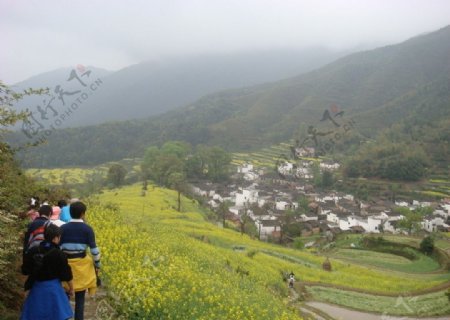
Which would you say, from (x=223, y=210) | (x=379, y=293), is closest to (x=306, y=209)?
(x=223, y=210)

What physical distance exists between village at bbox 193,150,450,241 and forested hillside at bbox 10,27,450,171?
2922cm

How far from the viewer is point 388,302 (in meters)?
25.9

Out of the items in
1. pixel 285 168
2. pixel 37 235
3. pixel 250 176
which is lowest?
pixel 250 176

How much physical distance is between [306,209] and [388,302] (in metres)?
46.9

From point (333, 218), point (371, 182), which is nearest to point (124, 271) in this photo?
point (333, 218)

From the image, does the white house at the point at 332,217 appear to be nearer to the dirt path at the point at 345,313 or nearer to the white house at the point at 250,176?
the white house at the point at 250,176

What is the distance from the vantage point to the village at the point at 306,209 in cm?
6344

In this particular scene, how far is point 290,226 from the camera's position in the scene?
194 ft

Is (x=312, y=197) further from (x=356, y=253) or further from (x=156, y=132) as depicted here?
(x=156, y=132)

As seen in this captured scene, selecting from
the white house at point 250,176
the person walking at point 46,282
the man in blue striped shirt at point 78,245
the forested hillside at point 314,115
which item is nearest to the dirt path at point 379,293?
the man in blue striped shirt at point 78,245

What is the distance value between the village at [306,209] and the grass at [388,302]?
29.3m

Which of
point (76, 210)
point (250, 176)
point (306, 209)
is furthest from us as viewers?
point (250, 176)

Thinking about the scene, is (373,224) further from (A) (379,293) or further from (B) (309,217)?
(A) (379,293)

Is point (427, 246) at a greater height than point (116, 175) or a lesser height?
lesser
